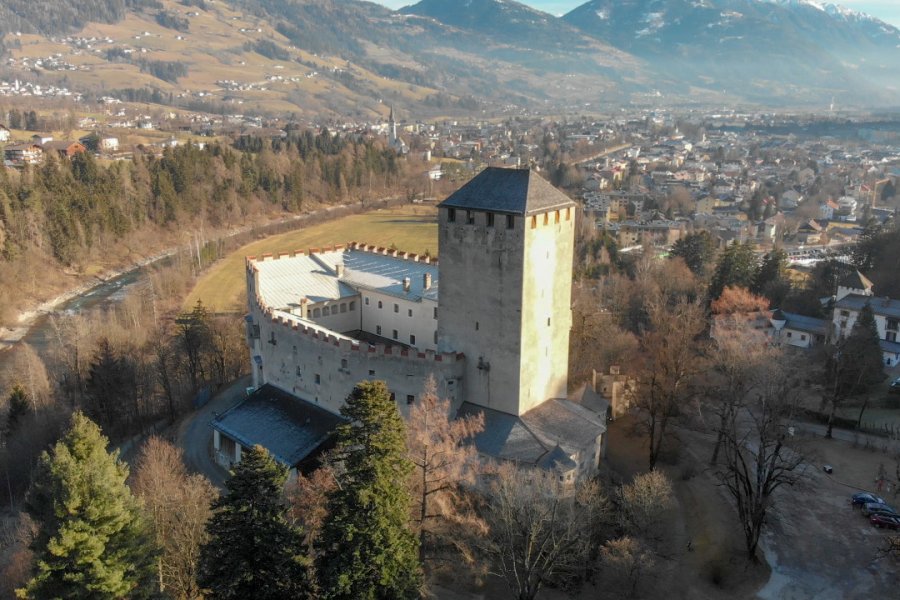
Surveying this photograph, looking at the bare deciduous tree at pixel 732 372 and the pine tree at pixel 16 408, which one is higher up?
the bare deciduous tree at pixel 732 372

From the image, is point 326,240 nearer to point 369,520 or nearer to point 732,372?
point 732,372

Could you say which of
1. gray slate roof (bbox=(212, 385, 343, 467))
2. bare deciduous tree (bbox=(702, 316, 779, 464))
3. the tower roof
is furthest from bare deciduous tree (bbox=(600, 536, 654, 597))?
gray slate roof (bbox=(212, 385, 343, 467))

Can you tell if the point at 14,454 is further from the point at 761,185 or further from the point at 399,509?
the point at 761,185

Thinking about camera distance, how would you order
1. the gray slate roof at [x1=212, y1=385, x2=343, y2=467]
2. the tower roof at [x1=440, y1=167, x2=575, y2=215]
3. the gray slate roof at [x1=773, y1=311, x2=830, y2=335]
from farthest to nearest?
the gray slate roof at [x1=773, y1=311, x2=830, y2=335]
the gray slate roof at [x1=212, y1=385, x2=343, y2=467]
the tower roof at [x1=440, y1=167, x2=575, y2=215]

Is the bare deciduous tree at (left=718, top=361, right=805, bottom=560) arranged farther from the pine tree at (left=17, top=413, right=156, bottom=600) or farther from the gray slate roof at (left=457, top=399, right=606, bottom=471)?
the pine tree at (left=17, top=413, right=156, bottom=600)

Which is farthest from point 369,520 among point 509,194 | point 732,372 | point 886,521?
point 886,521

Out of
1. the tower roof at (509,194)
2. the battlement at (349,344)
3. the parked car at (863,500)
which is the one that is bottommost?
the parked car at (863,500)

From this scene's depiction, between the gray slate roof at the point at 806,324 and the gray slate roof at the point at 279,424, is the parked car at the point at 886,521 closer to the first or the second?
the gray slate roof at the point at 279,424

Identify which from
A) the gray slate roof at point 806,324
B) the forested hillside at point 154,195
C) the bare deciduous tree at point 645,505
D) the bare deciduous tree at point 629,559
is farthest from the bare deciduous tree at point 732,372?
the forested hillside at point 154,195

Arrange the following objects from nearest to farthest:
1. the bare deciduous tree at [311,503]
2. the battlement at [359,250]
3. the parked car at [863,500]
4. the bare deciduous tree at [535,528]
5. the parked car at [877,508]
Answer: the bare deciduous tree at [535,528] → the bare deciduous tree at [311,503] → the parked car at [877,508] → the parked car at [863,500] → the battlement at [359,250]
